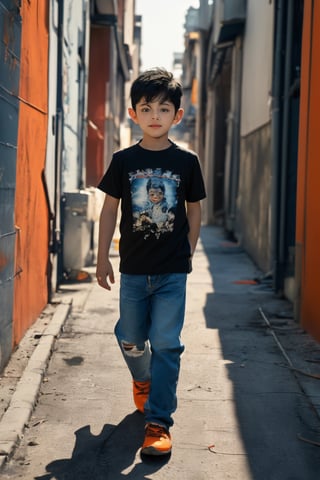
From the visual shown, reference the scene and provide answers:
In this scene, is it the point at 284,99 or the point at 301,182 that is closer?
the point at 301,182

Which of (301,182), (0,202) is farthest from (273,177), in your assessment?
(0,202)

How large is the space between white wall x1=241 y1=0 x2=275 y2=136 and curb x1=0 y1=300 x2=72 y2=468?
571 centimetres

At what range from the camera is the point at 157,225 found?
396 cm

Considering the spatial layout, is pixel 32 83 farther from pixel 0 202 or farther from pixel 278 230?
pixel 278 230

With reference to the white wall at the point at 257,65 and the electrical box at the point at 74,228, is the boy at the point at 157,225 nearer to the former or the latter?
the electrical box at the point at 74,228

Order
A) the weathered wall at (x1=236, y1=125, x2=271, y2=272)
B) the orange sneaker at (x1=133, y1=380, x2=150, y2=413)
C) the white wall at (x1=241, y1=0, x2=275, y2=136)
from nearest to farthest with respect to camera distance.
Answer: the orange sneaker at (x1=133, y1=380, x2=150, y2=413), the weathered wall at (x1=236, y1=125, x2=271, y2=272), the white wall at (x1=241, y1=0, x2=275, y2=136)

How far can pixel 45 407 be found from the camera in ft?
15.0

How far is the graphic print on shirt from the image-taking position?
13.0 feet

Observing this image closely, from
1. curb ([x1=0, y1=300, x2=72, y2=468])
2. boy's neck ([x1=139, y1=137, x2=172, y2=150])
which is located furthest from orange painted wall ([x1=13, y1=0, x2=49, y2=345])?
boy's neck ([x1=139, y1=137, x2=172, y2=150])

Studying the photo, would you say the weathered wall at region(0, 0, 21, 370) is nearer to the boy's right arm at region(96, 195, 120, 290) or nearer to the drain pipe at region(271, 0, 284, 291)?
the boy's right arm at region(96, 195, 120, 290)

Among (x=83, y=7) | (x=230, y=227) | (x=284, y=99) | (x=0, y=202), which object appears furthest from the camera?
(x=230, y=227)

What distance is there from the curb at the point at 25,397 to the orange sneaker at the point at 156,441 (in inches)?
25.8

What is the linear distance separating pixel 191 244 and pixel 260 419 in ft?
3.70

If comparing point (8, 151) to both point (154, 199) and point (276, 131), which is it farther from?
point (276, 131)
